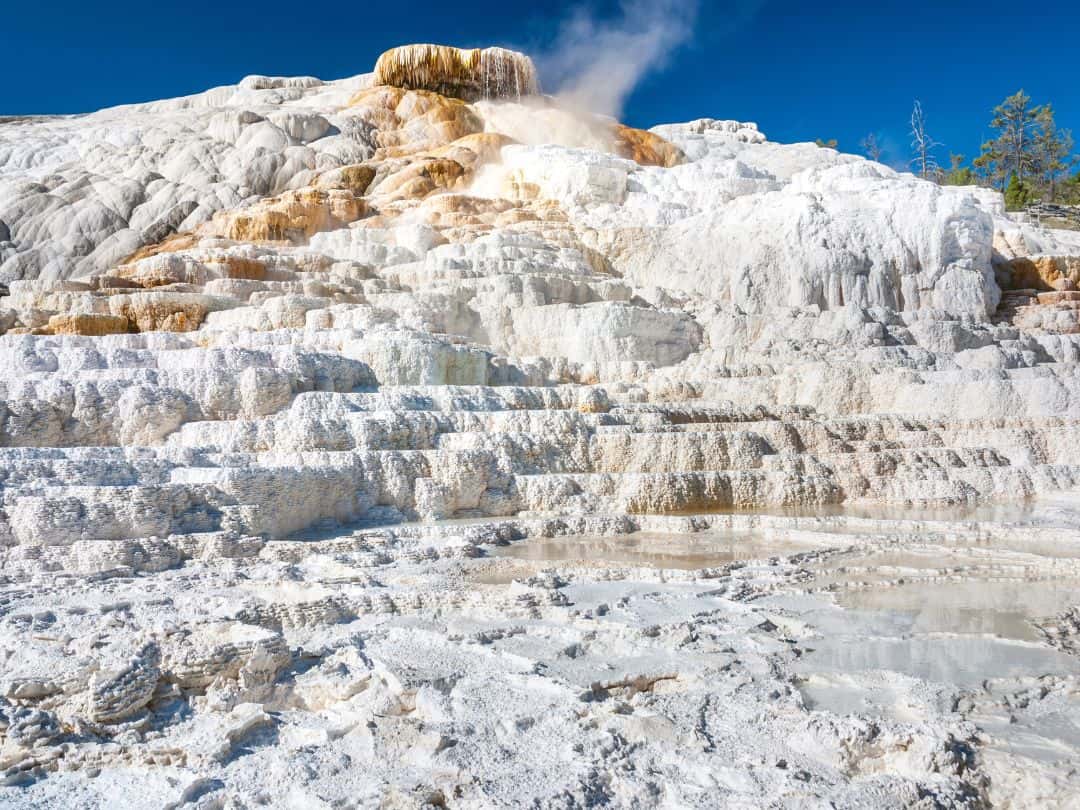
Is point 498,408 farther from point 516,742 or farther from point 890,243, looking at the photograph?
point 890,243

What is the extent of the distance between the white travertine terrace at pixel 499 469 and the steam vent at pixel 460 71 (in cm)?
715

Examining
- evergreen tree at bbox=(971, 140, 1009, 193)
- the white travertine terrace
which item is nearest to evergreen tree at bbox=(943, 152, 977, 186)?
evergreen tree at bbox=(971, 140, 1009, 193)

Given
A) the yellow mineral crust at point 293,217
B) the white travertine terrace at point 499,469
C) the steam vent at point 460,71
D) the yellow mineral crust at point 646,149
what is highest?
the steam vent at point 460,71

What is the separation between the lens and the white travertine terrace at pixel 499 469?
2.78 metres

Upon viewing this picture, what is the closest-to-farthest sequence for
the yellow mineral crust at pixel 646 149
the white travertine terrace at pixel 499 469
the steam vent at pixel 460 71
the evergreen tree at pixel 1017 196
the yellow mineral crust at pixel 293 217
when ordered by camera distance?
the white travertine terrace at pixel 499 469 → the yellow mineral crust at pixel 293 217 → the yellow mineral crust at pixel 646 149 → the steam vent at pixel 460 71 → the evergreen tree at pixel 1017 196

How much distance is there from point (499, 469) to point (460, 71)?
70.6 ft

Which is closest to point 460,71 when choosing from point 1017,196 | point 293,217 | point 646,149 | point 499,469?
point 646,149

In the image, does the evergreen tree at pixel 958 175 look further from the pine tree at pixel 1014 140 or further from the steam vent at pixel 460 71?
the steam vent at pixel 460 71

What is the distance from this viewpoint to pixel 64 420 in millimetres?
7391

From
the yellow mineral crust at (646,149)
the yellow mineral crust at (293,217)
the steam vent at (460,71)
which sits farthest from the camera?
the steam vent at (460,71)

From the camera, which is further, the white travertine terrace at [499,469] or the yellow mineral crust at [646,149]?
the yellow mineral crust at [646,149]

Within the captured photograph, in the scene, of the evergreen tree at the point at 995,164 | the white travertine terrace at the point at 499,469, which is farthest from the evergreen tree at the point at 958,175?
the white travertine terrace at the point at 499,469

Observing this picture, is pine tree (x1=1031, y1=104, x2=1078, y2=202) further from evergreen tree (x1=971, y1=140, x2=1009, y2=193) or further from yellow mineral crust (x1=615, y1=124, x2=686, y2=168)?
yellow mineral crust (x1=615, y1=124, x2=686, y2=168)

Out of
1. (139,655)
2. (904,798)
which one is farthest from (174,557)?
(904,798)
